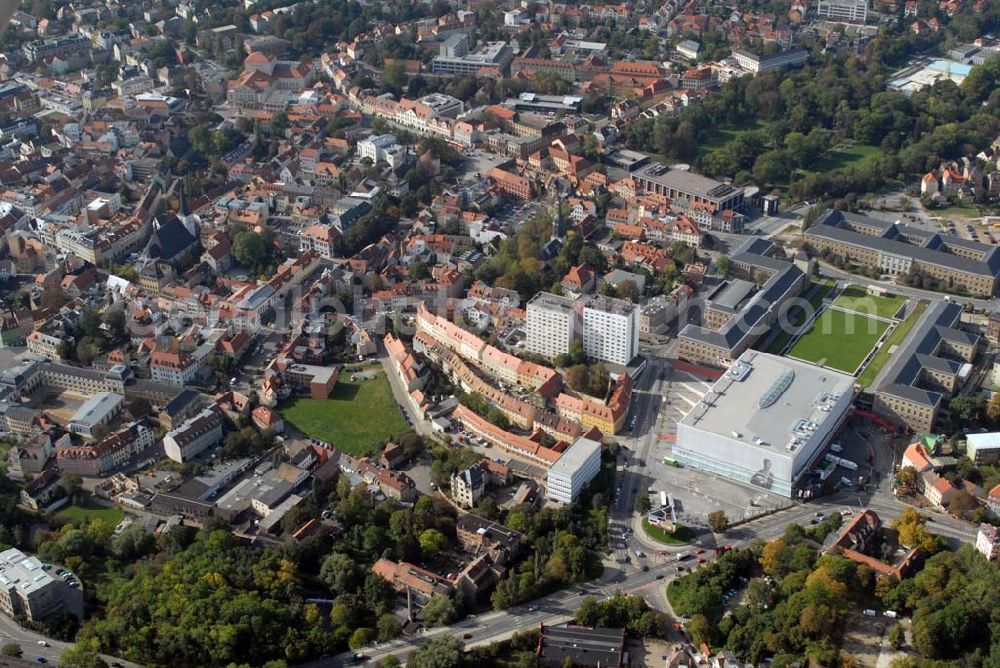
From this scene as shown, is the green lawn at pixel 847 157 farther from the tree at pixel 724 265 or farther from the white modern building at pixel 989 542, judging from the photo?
the white modern building at pixel 989 542

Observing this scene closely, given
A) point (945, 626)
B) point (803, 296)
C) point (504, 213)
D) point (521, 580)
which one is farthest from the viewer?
point (504, 213)

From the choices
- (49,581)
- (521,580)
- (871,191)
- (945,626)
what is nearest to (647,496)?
(521,580)

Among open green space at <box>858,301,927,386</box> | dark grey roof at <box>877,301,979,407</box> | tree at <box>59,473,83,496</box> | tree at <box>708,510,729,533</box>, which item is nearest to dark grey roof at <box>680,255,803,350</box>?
open green space at <box>858,301,927,386</box>

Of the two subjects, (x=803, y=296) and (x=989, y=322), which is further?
(x=803, y=296)

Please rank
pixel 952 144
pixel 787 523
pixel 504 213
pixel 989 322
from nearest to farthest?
pixel 787 523 < pixel 989 322 < pixel 504 213 < pixel 952 144

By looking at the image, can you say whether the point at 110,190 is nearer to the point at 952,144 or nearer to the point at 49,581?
the point at 49,581

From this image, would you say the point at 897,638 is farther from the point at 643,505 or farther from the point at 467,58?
the point at 467,58

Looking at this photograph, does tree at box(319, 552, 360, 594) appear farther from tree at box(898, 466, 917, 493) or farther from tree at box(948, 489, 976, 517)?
tree at box(948, 489, 976, 517)
